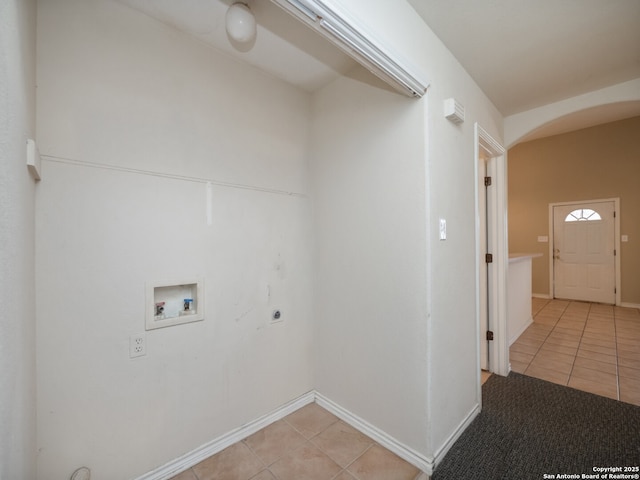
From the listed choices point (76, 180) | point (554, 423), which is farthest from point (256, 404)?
point (554, 423)

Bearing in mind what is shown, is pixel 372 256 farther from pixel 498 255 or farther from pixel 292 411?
A: pixel 498 255

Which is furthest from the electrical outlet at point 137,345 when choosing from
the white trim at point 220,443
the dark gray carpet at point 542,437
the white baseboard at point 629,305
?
the white baseboard at point 629,305

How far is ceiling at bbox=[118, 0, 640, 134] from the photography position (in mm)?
1518

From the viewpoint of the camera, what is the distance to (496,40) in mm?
1755

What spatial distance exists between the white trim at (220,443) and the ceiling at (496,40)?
2522 millimetres

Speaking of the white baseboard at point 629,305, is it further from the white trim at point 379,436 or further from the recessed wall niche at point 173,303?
the recessed wall niche at point 173,303

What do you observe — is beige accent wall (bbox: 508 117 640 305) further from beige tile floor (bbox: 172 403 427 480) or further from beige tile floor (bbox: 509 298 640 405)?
beige tile floor (bbox: 172 403 427 480)

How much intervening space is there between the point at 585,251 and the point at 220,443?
6.84 m

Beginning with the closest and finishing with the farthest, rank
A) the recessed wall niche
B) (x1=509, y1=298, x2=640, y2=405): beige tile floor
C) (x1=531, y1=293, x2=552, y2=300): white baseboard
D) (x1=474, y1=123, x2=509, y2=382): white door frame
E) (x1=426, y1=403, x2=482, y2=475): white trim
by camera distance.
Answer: the recessed wall niche → (x1=426, y1=403, x2=482, y2=475): white trim → (x1=509, y1=298, x2=640, y2=405): beige tile floor → (x1=474, y1=123, x2=509, y2=382): white door frame → (x1=531, y1=293, x2=552, y2=300): white baseboard

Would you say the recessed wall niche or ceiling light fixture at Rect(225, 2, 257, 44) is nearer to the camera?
ceiling light fixture at Rect(225, 2, 257, 44)

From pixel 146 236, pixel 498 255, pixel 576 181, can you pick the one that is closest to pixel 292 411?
pixel 146 236

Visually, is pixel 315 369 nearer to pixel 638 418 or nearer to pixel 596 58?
pixel 638 418

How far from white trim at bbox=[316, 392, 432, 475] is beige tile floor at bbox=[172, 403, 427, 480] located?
0.03 m

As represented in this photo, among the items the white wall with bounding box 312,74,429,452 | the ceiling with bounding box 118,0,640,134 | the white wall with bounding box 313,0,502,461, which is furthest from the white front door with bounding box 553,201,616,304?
the white wall with bounding box 312,74,429,452
